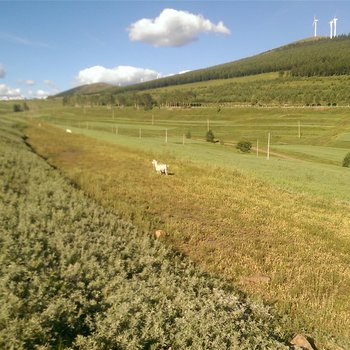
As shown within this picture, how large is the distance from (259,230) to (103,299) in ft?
39.6

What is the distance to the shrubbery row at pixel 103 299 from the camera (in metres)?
6.35

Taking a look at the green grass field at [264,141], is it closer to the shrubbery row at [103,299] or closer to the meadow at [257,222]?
the meadow at [257,222]

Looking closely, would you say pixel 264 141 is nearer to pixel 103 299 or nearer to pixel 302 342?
pixel 302 342

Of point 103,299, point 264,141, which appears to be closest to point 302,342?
point 103,299

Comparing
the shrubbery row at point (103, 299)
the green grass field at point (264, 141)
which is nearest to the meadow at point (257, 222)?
the green grass field at point (264, 141)

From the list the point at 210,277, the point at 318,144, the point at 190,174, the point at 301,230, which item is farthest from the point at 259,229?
the point at 318,144

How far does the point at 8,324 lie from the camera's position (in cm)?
595

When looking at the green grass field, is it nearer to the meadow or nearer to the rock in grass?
the meadow

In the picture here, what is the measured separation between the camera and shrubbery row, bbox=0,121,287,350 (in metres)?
6.35

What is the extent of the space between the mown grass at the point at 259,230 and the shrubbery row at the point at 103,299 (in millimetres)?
1790

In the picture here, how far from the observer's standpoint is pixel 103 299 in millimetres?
7676

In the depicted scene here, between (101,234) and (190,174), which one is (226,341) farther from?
(190,174)

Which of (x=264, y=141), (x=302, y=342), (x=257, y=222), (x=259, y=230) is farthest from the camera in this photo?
(x=264, y=141)

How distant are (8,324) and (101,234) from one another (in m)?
5.94
